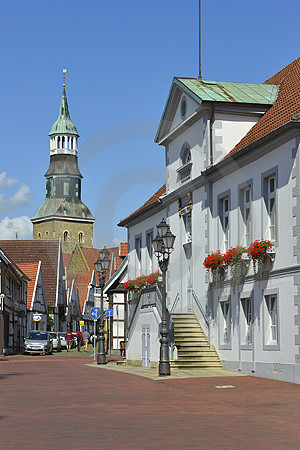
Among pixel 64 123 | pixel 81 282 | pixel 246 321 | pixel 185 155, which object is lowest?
pixel 246 321

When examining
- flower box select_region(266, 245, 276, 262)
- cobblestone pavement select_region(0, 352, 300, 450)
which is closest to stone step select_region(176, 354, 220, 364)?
cobblestone pavement select_region(0, 352, 300, 450)

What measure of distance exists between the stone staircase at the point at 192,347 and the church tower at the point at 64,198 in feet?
413

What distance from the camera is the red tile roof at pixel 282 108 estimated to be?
23.2 meters

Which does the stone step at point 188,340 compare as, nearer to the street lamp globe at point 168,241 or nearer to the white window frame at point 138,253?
the street lamp globe at point 168,241

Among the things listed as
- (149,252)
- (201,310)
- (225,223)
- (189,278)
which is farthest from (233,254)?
(149,252)

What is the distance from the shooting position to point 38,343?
51094mm

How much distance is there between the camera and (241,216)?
24625mm

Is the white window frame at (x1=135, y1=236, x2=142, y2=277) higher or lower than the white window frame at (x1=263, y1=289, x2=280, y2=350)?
above

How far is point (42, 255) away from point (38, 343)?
35.3 meters

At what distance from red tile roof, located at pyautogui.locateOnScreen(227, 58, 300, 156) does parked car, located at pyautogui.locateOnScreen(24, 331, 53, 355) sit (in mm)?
27605

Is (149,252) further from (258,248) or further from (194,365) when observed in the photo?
(258,248)

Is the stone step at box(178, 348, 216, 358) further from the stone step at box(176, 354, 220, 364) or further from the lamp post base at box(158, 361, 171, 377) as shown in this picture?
the lamp post base at box(158, 361, 171, 377)

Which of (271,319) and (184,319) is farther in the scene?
(184,319)

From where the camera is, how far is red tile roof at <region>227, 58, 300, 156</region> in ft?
76.3
